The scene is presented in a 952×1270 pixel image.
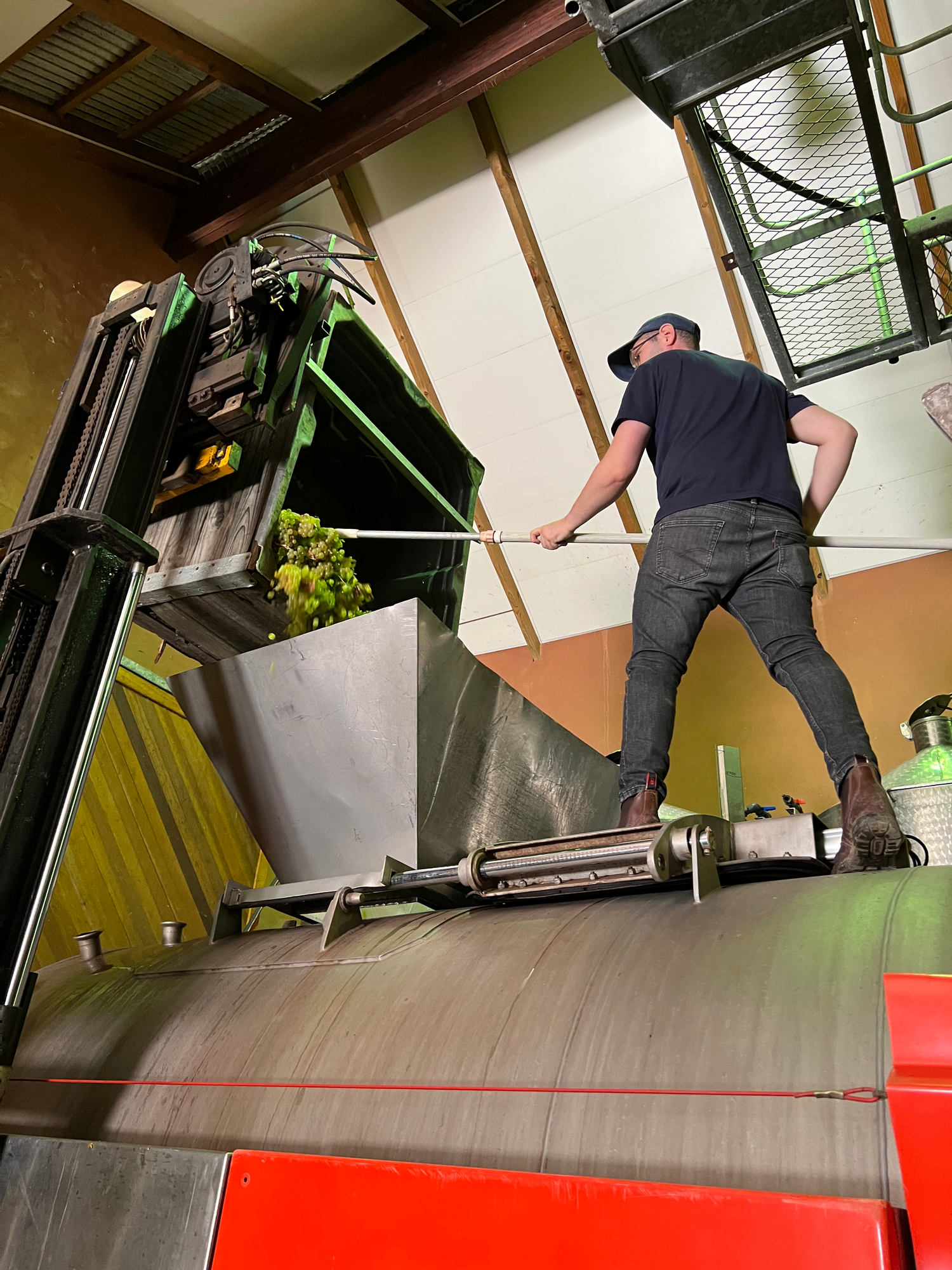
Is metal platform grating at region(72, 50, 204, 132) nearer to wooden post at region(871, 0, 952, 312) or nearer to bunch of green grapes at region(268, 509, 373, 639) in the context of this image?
wooden post at region(871, 0, 952, 312)

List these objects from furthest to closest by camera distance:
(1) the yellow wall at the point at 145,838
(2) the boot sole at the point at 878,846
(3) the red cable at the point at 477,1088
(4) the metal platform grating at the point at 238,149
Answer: (4) the metal platform grating at the point at 238,149, (1) the yellow wall at the point at 145,838, (2) the boot sole at the point at 878,846, (3) the red cable at the point at 477,1088

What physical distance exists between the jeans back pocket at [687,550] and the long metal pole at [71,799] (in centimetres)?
149

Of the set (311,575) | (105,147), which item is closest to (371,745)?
(311,575)

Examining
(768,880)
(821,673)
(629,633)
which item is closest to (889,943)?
(768,880)

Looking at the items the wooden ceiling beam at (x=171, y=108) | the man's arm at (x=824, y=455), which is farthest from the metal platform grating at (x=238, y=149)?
the man's arm at (x=824, y=455)

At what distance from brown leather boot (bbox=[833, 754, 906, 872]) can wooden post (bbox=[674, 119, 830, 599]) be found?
455 centimetres

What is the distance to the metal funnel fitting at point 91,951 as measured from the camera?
3.07 m

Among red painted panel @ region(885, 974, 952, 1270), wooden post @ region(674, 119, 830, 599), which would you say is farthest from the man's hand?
wooden post @ region(674, 119, 830, 599)

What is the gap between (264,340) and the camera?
130 inches

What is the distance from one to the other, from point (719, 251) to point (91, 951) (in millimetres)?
5750

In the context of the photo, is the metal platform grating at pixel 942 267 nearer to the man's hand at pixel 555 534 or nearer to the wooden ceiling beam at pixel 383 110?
the man's hand at pixel 555 534

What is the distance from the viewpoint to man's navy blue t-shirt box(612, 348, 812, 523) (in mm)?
2906

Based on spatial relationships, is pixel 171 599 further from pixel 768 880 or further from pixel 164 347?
pixel 768 880

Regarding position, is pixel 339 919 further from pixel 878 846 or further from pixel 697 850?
pixel 878 846
